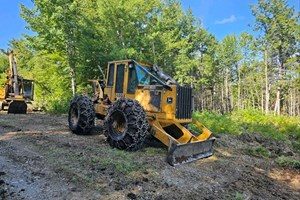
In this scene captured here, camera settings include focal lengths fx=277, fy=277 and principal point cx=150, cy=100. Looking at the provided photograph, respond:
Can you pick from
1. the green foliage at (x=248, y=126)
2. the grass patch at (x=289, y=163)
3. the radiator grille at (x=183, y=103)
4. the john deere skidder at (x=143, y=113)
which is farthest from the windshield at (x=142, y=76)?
the green foliage at (x=248, y=126)

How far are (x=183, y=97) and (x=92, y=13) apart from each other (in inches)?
540

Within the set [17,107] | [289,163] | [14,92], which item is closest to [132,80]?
[289,163]

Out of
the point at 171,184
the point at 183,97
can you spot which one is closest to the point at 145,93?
the point at 183,97

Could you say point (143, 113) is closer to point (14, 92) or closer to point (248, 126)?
point (248, 126)

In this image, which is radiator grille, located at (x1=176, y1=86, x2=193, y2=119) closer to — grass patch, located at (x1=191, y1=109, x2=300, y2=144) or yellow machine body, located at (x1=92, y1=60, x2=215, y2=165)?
yellow machine body, located at (x1=92, y1=60, x2=215, y2=165)

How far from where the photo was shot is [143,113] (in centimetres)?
593

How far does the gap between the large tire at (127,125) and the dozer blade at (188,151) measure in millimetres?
773

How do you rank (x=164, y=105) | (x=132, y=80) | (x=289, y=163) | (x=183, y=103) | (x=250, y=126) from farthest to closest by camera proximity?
(x=250, y=126)
(x=132, y=80)
(x=289, y=163)
(x=183, y=103)
(x=164, y=105)

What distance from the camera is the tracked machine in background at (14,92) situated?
516 inches

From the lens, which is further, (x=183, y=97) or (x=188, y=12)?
(x=188, y=12)

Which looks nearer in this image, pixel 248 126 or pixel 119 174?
pixel 119 174

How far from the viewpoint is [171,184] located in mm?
4402

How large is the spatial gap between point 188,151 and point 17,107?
10258 mm

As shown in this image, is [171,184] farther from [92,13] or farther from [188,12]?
[188,12]
